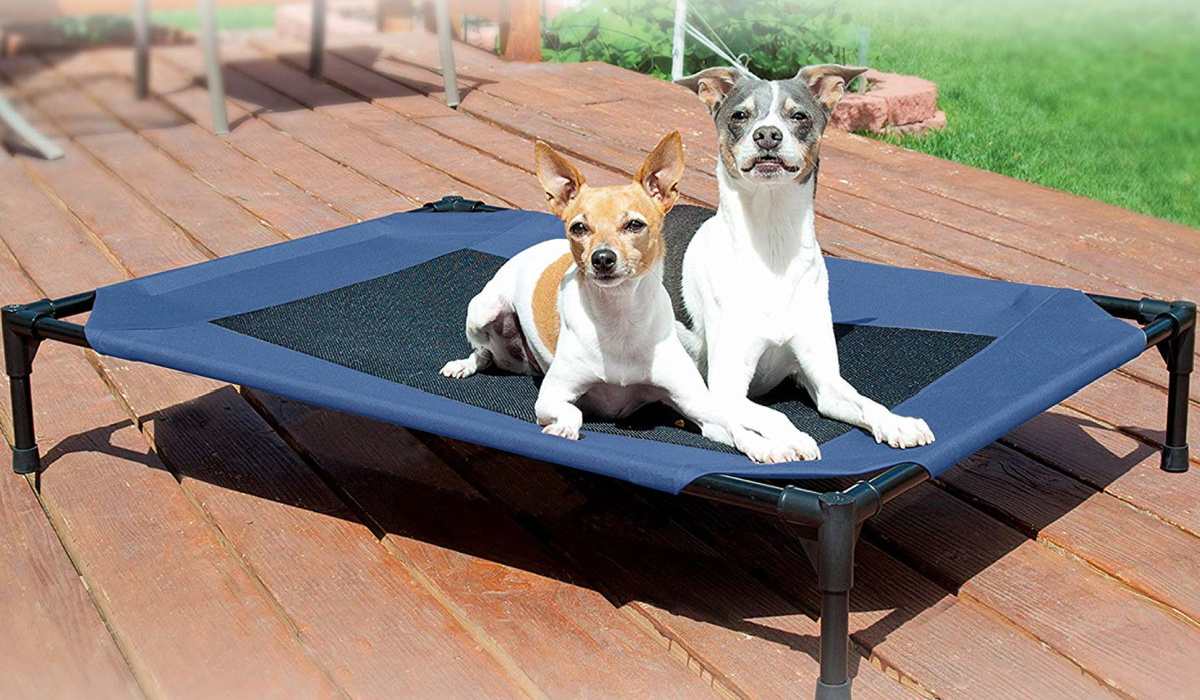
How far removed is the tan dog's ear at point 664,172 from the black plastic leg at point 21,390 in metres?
1.47

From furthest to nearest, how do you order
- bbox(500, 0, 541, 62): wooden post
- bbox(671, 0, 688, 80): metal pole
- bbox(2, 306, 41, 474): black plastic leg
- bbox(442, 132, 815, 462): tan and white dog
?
bbox(500, 0, 541, 62): wooden post < bbox(671, 0, 688, 80): metal pole < bbox(2, 306, 41, 474): black plastic leg < bbox(442, 132, 815, 462): tan and white dog

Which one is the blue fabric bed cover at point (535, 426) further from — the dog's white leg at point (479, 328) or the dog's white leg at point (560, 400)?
the dog's white leg at point (479, 328)

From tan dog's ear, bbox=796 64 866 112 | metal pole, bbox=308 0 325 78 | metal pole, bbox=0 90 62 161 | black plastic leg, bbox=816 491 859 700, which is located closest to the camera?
black plastic leg, bbox=816 491 859 700

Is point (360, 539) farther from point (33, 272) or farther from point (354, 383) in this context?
point (33, 272)

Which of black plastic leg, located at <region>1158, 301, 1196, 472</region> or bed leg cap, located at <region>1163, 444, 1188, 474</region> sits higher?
black plastic leg, located at <region>1158, 301, 1196, 472</region>

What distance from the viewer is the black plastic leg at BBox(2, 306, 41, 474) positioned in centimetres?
301

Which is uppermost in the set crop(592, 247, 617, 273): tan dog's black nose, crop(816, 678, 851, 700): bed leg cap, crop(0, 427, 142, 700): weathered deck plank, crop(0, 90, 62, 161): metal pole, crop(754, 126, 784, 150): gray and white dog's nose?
crop(754, 126, 784, 150): gray and white dog's nose

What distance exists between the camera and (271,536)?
111 inches

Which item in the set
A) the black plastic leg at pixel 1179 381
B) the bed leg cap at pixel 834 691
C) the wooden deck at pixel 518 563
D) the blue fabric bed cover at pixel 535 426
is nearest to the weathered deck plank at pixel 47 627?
the wooden deck at pixel 518 563

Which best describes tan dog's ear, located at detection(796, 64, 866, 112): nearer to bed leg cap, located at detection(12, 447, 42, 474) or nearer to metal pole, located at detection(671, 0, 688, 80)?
bed leg cap, located at detection(12, 447, 42, 474)

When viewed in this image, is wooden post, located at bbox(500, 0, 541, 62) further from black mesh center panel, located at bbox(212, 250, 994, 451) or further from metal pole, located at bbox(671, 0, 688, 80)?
black mesh center panel, located at bbox(212, 250, 994, 451)

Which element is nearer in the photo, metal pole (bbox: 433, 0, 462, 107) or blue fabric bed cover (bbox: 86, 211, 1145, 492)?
blue fabric bed cover (bbox: 86, 211, 1145, 492)

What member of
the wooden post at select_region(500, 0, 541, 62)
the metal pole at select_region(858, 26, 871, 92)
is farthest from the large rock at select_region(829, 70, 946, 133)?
the wooden post at select_region(500, 0, 541, 62)

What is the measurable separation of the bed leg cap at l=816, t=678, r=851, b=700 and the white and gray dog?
1.83ft
